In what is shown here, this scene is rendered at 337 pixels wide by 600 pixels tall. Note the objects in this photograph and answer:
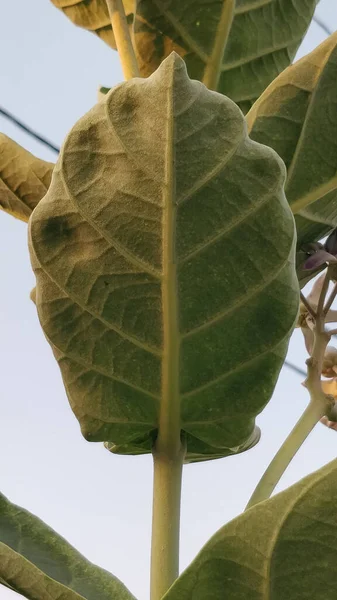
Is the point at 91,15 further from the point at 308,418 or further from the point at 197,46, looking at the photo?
the point at 308,418

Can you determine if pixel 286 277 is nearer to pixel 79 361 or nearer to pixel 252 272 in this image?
pixel 252 272

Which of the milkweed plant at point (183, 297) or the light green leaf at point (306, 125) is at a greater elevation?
the light green leaf at point (306, 125)

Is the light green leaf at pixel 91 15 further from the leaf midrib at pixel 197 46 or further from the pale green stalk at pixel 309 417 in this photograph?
the pale green stalk at pixel 309 417

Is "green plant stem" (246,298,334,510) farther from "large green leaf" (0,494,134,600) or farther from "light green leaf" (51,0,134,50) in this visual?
"light green leaf" (51,0,134,50)

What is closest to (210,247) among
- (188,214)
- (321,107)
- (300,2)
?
(188,214)

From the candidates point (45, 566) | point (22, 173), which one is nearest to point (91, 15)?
point (22, 173)

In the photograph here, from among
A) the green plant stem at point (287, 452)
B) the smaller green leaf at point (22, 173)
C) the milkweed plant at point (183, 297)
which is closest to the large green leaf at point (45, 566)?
the milkweed plant at point (183, 297)
